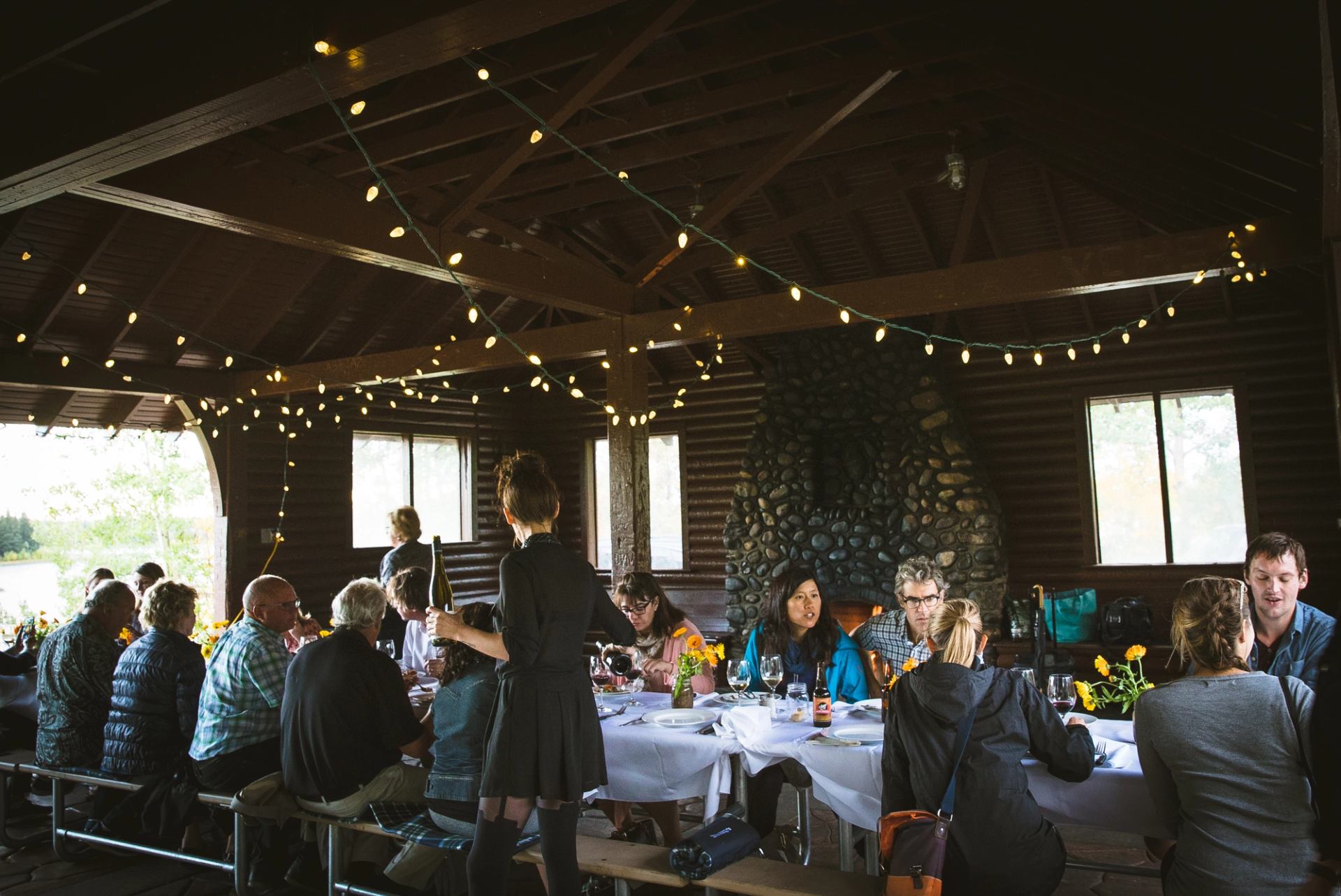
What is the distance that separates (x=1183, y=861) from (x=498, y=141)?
6047 mm

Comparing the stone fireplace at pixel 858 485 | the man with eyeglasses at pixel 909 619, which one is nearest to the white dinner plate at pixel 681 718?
the man with eyeglasses at pixel 909 619

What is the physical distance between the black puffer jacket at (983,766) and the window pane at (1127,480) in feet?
24.1

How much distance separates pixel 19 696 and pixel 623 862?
15.0 feet

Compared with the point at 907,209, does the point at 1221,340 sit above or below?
below

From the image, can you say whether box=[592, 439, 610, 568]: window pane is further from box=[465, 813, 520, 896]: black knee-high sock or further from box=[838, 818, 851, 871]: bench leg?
box=[465, 813, 520, 896]: black knee-high sock

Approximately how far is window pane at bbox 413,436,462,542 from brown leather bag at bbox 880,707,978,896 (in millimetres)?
9800

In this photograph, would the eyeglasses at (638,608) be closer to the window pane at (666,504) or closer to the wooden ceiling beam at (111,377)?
the wooden ceiling beam at (111,377)

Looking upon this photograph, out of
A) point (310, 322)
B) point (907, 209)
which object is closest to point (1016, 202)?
point (907, 209)

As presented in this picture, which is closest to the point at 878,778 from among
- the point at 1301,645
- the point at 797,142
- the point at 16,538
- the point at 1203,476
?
the point at 1301,645

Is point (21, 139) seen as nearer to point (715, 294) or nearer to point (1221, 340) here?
point (715, 294)

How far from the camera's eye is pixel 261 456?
10219mm

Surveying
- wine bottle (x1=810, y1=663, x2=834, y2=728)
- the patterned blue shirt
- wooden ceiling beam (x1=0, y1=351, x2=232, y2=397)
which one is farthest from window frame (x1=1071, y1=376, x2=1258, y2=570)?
wooden ceiling beam (x1=0, y1=351, x2=232, y2=397)

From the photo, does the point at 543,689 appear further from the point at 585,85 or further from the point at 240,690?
the point at 585,85

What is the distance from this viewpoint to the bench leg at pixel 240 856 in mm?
4285
